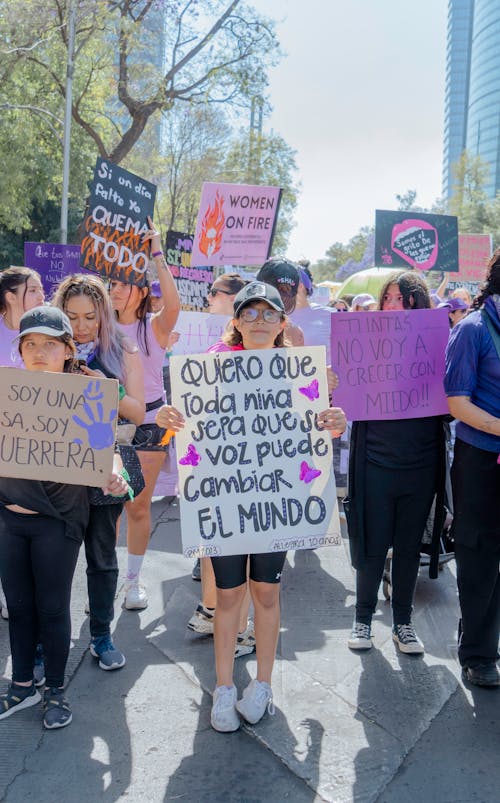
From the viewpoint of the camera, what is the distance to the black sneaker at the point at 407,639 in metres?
3.68

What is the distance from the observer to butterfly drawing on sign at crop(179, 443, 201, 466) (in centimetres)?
298

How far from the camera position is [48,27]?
1689cm

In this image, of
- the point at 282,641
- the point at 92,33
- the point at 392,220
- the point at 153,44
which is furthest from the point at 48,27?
the point at 282,641

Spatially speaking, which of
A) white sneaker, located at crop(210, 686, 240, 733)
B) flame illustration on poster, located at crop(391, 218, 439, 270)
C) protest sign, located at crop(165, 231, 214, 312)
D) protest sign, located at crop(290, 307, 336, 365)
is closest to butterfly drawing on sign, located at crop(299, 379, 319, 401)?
white sneaker, located at crop(210, 686, 240, 733)

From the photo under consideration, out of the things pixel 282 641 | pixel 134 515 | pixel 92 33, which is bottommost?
pixel 282 641

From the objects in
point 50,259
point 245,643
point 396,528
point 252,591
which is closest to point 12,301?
point 252,591

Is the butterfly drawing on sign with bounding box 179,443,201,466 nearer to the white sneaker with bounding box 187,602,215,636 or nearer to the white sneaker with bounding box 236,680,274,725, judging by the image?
the white sneaker with bounding box 236,680,274,725

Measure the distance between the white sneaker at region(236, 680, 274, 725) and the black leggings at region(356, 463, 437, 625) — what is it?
872 mm

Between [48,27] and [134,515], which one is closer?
[134,515]

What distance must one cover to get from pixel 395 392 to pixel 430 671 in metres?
Result: 1.37

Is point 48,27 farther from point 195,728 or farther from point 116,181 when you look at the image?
point 195,728

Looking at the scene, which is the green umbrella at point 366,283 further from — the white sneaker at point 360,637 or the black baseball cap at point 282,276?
the white sneaker at point 360,637

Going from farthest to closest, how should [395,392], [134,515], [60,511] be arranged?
1. [134,515]
2. [395,392]
3. [60,511]

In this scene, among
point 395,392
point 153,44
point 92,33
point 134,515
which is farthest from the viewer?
point 153,44
